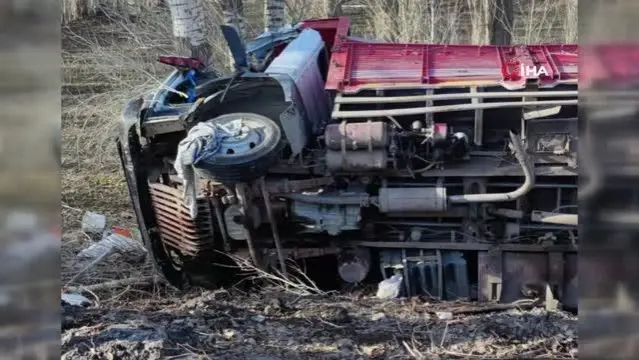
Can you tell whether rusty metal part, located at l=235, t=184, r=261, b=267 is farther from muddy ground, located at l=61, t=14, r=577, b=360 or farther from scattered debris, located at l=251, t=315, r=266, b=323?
scattered debris, located at l=251, t=315, r=266, b=323

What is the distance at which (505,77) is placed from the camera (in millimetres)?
5406

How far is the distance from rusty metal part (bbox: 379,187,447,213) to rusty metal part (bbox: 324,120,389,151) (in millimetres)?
332

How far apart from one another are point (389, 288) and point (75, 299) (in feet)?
6.85

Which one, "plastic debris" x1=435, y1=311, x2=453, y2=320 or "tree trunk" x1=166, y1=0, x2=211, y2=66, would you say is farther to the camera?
"tree trunk" x1=166, y1=0, x2=211, y2=66

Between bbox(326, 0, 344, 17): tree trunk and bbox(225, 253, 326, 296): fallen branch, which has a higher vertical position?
bbox(326, 0, 344, 17): tree trunk

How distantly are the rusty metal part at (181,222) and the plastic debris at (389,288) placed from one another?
1179 mm

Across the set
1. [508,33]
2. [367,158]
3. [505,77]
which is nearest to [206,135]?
[367,158]

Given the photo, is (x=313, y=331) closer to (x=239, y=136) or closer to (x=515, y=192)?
(x=239, y=136)

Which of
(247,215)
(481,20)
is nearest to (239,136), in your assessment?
(247,215)

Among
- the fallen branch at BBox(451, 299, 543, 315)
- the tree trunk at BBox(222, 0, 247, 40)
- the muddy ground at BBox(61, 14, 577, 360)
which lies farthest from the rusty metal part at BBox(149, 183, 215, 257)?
the tree trunk at BBox(222, 0, 247, 40)

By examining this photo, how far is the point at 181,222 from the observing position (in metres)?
5.42

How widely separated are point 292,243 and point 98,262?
77.7 inches

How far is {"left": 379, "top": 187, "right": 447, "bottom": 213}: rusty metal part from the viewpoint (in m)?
5.15

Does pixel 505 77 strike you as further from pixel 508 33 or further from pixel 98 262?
pixel 508 33
